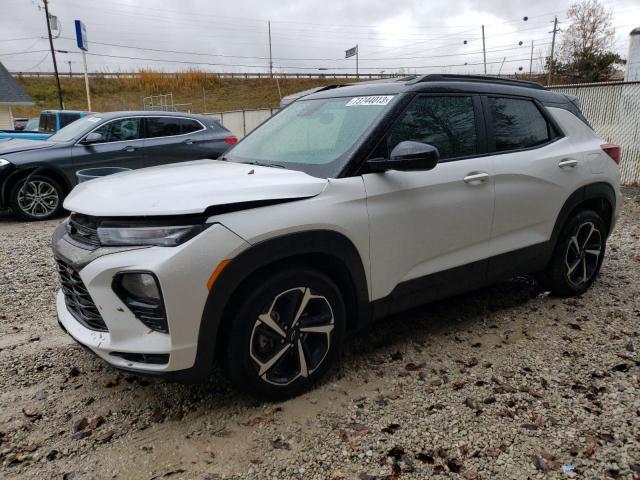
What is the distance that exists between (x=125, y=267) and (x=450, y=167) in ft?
6.82

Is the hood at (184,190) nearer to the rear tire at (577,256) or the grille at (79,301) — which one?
the grille at (79,301)

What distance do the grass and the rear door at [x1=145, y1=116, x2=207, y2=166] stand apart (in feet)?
126

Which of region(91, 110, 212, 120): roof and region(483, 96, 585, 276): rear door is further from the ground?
region(91, 110, 212, 120): roof

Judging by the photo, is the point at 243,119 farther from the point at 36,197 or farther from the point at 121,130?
the point at 36,197

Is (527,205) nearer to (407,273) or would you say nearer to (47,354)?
A: (407,273)

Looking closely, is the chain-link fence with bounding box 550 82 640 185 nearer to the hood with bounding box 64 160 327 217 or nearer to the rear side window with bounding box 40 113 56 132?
the hood with bounding box 64 160 327 217

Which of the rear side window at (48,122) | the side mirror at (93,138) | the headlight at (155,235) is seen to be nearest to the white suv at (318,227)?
the headlight at (155,235)

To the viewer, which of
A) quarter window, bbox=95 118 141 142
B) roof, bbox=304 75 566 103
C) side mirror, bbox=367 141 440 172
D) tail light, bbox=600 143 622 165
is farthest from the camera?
quarter window, bbox=95 118 141 142

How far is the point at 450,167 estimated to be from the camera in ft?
10.4

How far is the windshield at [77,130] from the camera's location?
780 cm

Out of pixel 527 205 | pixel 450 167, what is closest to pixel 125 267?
pixel 450 167

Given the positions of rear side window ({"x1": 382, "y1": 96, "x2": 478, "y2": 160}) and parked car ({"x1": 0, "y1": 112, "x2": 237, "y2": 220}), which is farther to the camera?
parked car ({"x1": 0, "y1": 112, "x2": 237, "y2": 220})

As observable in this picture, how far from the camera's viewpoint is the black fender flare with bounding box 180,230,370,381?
2307 mm

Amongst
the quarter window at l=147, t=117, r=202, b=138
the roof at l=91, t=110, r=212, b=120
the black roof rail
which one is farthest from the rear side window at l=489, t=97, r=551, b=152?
the roof at l=91, t=110, r=212, b=120
